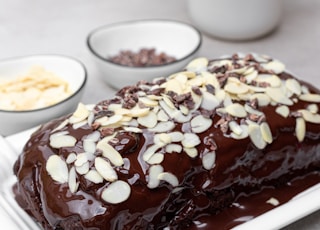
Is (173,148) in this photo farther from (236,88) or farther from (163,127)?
(236,88)

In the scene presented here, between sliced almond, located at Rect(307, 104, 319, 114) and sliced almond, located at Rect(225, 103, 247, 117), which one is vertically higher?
sliced almond, located at Rect(225, 103, 247, 117)

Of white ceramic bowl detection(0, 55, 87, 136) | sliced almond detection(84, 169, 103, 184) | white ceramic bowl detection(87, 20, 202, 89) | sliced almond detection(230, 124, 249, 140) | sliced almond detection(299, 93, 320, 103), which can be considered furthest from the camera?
white ceramic bowl detection(87, 20, 202, 89)

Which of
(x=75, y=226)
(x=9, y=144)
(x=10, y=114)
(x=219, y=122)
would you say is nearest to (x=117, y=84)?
(x=10, y=114)

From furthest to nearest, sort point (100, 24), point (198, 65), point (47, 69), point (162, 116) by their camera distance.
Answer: point (100, 24) < point (47, 69) < point (198, 65) < point (162, 116)

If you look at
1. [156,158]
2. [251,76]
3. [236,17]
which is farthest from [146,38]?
[156,158]

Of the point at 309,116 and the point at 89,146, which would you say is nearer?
the point at 89,146

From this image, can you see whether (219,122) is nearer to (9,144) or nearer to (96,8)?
(9,144)

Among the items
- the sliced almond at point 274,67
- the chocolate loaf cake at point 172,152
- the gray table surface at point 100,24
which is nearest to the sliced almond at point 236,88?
the chocolate loaf cake at point 172,152

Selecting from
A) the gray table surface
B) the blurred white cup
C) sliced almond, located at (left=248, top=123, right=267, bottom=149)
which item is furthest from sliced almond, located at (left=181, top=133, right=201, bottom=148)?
the blurred white cup

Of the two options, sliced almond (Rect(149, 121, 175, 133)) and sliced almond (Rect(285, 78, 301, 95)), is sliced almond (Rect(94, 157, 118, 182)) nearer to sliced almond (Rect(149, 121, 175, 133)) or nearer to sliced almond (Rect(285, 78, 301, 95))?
sliced almond (Rect(149, 121, 175, 133))
